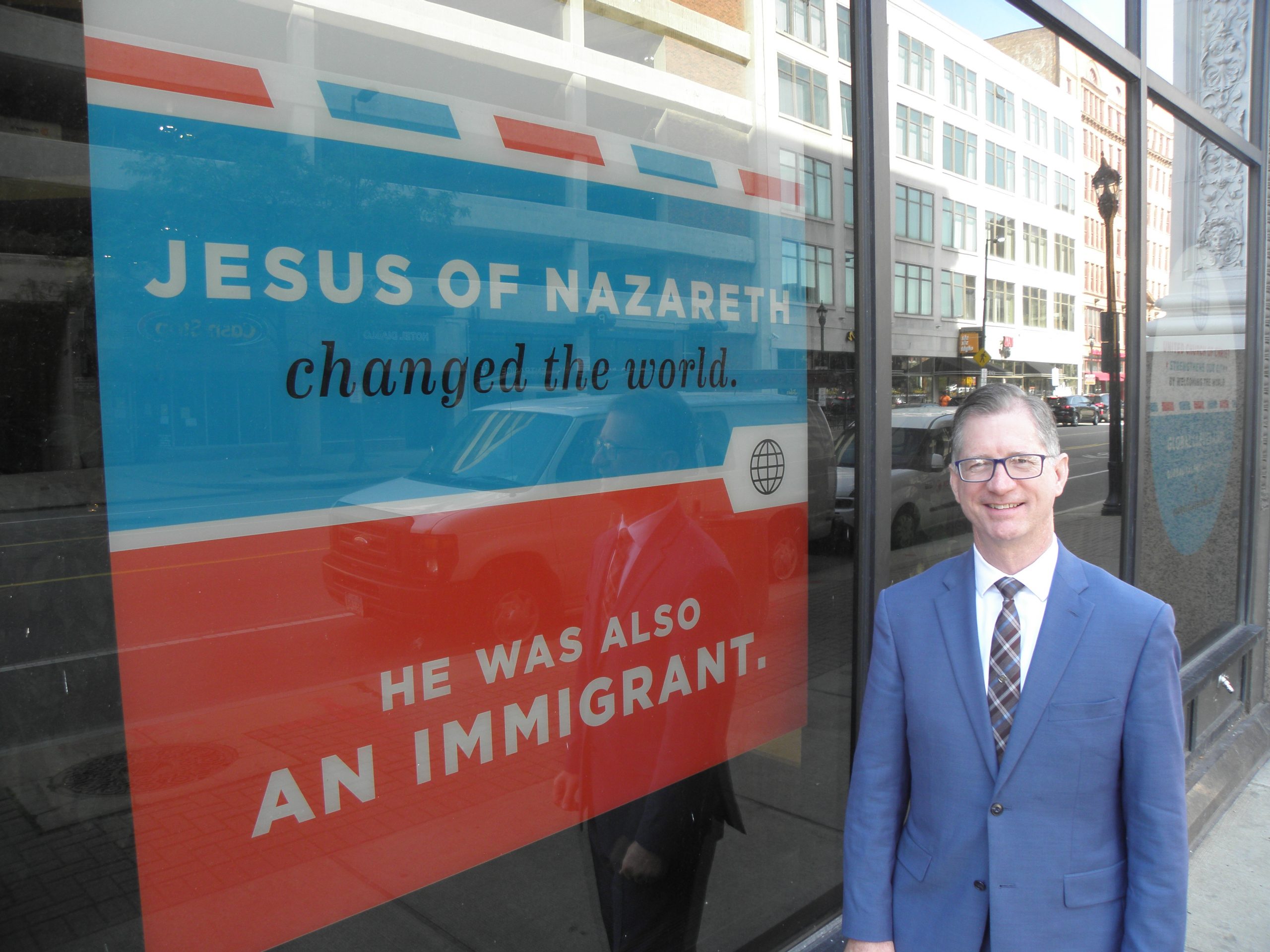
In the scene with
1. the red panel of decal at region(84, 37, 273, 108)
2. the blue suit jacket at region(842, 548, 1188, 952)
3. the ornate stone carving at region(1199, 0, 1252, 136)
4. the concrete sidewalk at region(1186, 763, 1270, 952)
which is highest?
the ornate stone carving at region(1199, 0, 1252, 136)

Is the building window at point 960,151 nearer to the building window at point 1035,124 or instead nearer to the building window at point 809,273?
the building window at point 1035,124

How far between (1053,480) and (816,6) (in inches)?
71.0

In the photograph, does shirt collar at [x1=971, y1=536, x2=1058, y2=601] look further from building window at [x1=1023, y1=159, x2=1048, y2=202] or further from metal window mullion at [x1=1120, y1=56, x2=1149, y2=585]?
metal window mullion at [x1=1120, y1=56, x2=1149, y2=585]

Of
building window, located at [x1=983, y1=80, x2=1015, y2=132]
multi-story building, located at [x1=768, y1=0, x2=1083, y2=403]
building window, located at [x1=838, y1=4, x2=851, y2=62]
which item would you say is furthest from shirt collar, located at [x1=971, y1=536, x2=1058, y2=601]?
building window, located at [x1=983, y1=80, x2=1015, y2=132]

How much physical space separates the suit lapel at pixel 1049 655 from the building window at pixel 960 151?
198 cm

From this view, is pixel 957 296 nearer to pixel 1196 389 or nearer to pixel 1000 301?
pixel 1000 301

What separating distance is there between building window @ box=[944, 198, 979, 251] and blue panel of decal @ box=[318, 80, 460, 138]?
1892 mm

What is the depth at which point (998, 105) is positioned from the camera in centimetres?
344

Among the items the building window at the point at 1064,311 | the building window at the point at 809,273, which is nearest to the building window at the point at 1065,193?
the building window at the point at 1064,311

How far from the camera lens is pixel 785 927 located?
2811 mm

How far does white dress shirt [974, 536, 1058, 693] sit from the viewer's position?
1.69 m

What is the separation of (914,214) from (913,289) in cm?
26

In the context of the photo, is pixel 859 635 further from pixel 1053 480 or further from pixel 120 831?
pixel 120 831

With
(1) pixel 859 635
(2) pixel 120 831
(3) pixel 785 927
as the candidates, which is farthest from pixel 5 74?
(3) pixel 785 927
